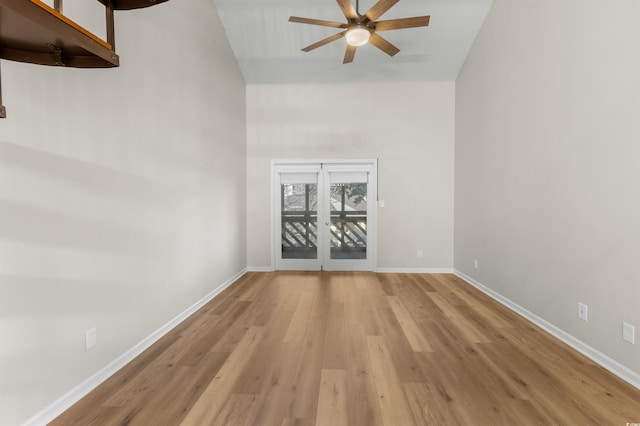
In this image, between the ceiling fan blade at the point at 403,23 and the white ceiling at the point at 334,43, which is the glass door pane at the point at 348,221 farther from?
the ceiling fan blade at the point at 403,23

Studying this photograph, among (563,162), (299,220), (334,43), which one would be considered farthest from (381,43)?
(299,220)

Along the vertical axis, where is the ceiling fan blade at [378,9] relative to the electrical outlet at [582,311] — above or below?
above

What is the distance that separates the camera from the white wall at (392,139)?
504 centimetres

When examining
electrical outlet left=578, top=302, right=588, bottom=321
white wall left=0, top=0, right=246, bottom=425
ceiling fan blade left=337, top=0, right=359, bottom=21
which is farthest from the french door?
electrical outlet left=578, top=302, right=588, bottom=321

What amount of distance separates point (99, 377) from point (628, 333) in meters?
3.75

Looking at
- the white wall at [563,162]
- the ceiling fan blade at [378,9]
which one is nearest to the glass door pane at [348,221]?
the white wall at [563,162]

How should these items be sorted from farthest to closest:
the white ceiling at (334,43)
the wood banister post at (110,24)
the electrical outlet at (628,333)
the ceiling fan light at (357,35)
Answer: the white ceiling at (334,43) < the ceiling fan light at (357,35) < the electrical outlet at (628,333) < the wood banister post at (110,24)

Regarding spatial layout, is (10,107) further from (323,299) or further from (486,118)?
(486,118)

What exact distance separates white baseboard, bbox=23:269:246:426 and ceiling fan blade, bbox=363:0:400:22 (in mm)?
3596

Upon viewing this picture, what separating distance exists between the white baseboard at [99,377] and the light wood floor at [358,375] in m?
0.05

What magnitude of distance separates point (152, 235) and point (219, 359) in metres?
1.22

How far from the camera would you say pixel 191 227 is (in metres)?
3.21

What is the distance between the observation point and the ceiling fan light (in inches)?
119

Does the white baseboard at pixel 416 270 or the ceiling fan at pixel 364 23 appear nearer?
the ceiling fan at pixel 364 23
